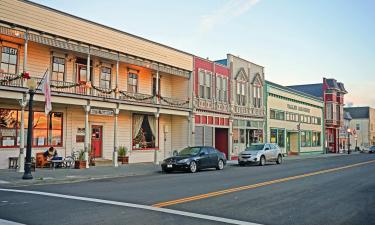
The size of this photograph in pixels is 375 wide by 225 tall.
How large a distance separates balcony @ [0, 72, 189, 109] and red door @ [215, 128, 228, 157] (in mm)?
7007

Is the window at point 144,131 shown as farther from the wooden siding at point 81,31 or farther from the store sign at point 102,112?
the wooden siding at point 81,31

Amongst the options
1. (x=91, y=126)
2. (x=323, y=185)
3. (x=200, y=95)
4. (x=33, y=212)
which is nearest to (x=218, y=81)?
(x=200, y=95)

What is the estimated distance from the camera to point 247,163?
1093 inches

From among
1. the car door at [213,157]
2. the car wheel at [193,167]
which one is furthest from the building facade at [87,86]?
the car door at [213,157]

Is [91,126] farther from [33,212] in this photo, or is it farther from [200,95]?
[33,212]

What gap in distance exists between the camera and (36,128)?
2125cm

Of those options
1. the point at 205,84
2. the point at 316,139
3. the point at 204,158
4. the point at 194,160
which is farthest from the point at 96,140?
the point at 316,139

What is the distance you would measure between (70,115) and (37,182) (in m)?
8.74

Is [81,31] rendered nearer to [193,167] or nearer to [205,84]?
[193,167]

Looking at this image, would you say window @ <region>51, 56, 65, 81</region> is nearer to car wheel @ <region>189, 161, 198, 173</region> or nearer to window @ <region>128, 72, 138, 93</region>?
window @ <region>128, 72, 138, 93</region>

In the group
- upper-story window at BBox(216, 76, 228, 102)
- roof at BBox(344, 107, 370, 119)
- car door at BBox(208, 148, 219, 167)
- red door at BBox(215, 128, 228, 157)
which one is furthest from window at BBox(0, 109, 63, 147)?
roof at BBox(344, 107, 370, 119)

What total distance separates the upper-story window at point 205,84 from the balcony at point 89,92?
3155 mm

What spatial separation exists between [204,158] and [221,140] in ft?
43.4

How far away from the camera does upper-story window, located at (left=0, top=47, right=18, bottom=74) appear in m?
19.5
